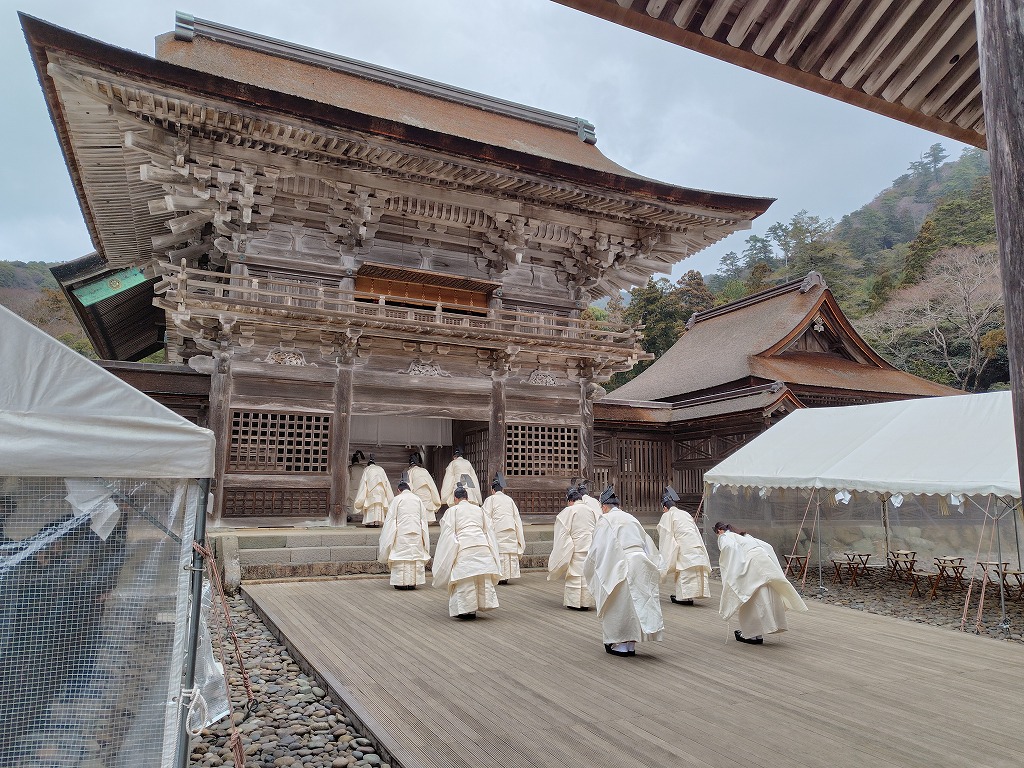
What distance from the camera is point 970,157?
202ft

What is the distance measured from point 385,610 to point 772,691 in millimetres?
4324

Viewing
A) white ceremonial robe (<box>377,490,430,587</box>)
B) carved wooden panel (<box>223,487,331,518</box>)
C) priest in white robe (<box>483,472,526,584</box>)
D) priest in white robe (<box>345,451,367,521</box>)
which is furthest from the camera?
priest in white robe (<box>345,451,367,521</box>)

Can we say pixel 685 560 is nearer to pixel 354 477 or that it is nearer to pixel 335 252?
pixel 354 477

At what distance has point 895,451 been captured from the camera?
29.5 feet

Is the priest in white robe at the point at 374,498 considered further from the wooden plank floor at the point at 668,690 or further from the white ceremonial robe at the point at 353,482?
the wooden plank floor at the point at 668,690

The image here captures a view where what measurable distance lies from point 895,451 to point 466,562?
6267 mm

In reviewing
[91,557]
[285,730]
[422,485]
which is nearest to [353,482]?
[422,485]

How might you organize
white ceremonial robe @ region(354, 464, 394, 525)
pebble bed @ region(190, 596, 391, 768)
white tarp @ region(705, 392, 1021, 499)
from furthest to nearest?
1. white ceremonial robe @ region(354, 464, 394, 525)
2. white tarp @ region(705, 392, 1021, 499)
3. pebble bed @ region(190, 596, 391, 768)

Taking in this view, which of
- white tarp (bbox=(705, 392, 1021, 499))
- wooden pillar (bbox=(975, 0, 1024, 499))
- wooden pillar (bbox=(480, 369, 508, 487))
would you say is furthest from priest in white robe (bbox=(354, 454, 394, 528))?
wooden pillar (bbox=(975, 0, 1024, 499))

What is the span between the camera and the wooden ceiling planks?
2451 mm

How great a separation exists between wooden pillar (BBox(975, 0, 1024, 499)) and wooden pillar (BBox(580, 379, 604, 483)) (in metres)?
11.8

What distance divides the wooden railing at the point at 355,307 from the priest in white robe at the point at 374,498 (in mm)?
2787

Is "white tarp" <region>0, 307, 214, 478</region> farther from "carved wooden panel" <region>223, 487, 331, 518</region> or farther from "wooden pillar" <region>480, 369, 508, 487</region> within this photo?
"wooden pillar" <region>480, 369, 508, 487</region>

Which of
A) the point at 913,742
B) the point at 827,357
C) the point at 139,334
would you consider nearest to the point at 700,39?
the point at 913,742
